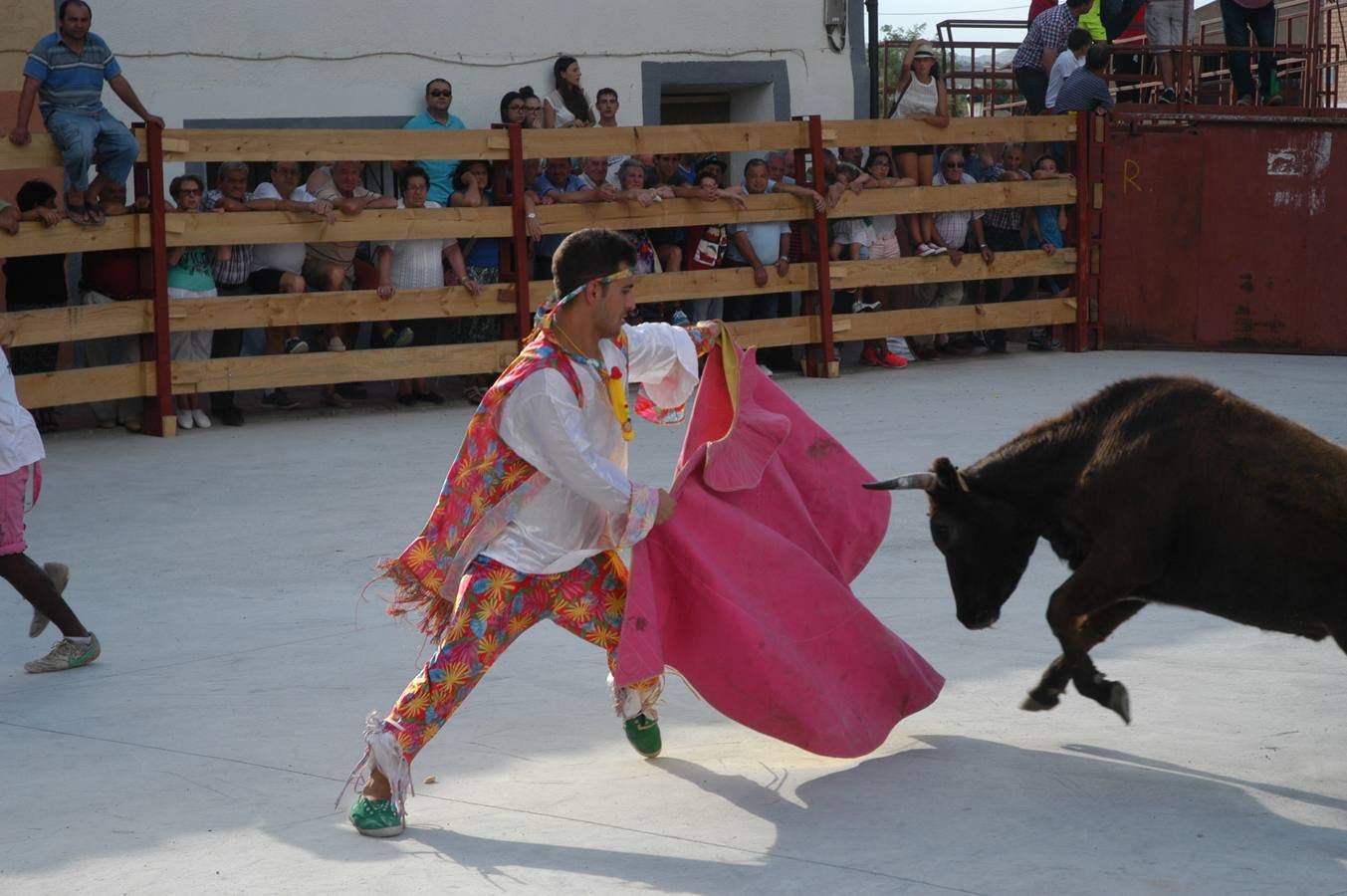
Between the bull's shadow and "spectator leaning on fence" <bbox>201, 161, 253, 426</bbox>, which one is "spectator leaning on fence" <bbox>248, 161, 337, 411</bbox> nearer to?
"spectator leaning on fence" <bbox>201, 161, 253, 426</bbox>

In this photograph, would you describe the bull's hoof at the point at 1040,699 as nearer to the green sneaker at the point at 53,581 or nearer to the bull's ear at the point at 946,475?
the bull's ear at the point at 946,475

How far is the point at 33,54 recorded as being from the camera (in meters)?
10.2

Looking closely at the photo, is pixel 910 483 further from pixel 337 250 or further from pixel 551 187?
pixel 551 187

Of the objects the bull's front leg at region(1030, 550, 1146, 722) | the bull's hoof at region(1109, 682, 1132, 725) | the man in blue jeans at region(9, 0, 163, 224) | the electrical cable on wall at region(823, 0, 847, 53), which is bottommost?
the bull's hoof at region(1109, 682, 1132, 725)

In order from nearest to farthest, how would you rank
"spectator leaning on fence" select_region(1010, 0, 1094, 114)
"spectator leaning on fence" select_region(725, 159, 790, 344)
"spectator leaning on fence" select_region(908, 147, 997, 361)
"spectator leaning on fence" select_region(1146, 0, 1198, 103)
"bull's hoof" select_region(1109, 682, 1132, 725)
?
"bull's hoof" select_region(1109, 682, 1132, 725)
"spectator leaning on fence" select_region(725, 159, 790, 344)
"spectator leaning on fence" select_region(908, 147, 997, 361)
"spectator leaning on fence" select_region(1010, 0, 1094, 114)
"spectator leaning on fence" select_region(1146, 0, 1198, 103)

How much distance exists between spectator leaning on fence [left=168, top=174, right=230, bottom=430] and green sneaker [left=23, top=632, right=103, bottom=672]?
5.23m

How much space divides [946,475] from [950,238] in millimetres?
9245

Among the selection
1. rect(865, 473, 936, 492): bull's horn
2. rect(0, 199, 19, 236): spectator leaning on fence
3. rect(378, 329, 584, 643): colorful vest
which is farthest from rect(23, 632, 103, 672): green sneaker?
rect(0, 199, 19, 236): spectator leaning on fence

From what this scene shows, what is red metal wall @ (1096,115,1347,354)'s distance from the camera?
14.5 meters

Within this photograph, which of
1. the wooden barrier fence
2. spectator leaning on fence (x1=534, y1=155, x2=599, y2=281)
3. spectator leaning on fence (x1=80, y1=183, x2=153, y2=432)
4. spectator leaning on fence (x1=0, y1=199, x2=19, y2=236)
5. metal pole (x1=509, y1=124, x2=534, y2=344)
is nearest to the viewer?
spectator leaning on fence (x1=0, y1=199, x2=19, y2=236)

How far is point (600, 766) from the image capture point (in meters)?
4.79

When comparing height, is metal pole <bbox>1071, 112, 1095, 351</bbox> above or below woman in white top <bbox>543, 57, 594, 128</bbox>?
below

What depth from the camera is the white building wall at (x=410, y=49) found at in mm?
12672

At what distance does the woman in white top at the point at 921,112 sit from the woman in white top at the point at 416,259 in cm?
391
